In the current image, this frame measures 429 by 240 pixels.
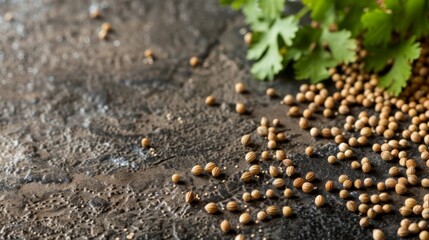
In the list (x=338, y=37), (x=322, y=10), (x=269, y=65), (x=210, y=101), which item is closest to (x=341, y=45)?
(x=338, y=37)

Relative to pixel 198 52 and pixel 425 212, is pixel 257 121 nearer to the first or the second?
pixel 198 52

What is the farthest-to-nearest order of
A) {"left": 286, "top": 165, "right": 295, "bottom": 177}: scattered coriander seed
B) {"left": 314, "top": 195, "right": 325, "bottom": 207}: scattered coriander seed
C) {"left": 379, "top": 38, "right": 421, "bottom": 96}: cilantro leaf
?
1. {"left": 379, "top": 38, "right": 421, "bottom": 96}: cilantro leaf
2. {"left": 286, "top": 165, "right": 295, "bottom": 177}: scattered coriander seed
3. {"left": 314, "top": 195, "right": 325, "bottom": 207}: scattered coriander seed

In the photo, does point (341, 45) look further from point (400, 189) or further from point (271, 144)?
point (400, 189)

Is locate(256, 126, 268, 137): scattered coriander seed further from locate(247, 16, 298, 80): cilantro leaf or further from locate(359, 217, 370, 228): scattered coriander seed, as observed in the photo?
locate(359, 217, 370, 228): scattered coriander seed

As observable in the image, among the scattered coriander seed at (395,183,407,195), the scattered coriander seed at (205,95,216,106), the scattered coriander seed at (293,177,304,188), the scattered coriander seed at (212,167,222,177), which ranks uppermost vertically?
the scattered coriander seed at (205,95,216,106)

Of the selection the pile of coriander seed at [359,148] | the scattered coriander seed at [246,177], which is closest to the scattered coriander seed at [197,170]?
the pile of coriander seed at [359,148]


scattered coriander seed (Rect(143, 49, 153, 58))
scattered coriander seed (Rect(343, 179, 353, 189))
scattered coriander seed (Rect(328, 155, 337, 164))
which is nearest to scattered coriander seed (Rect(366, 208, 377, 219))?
scattered coriander seed (Rect(343, 179, 353, 189))
